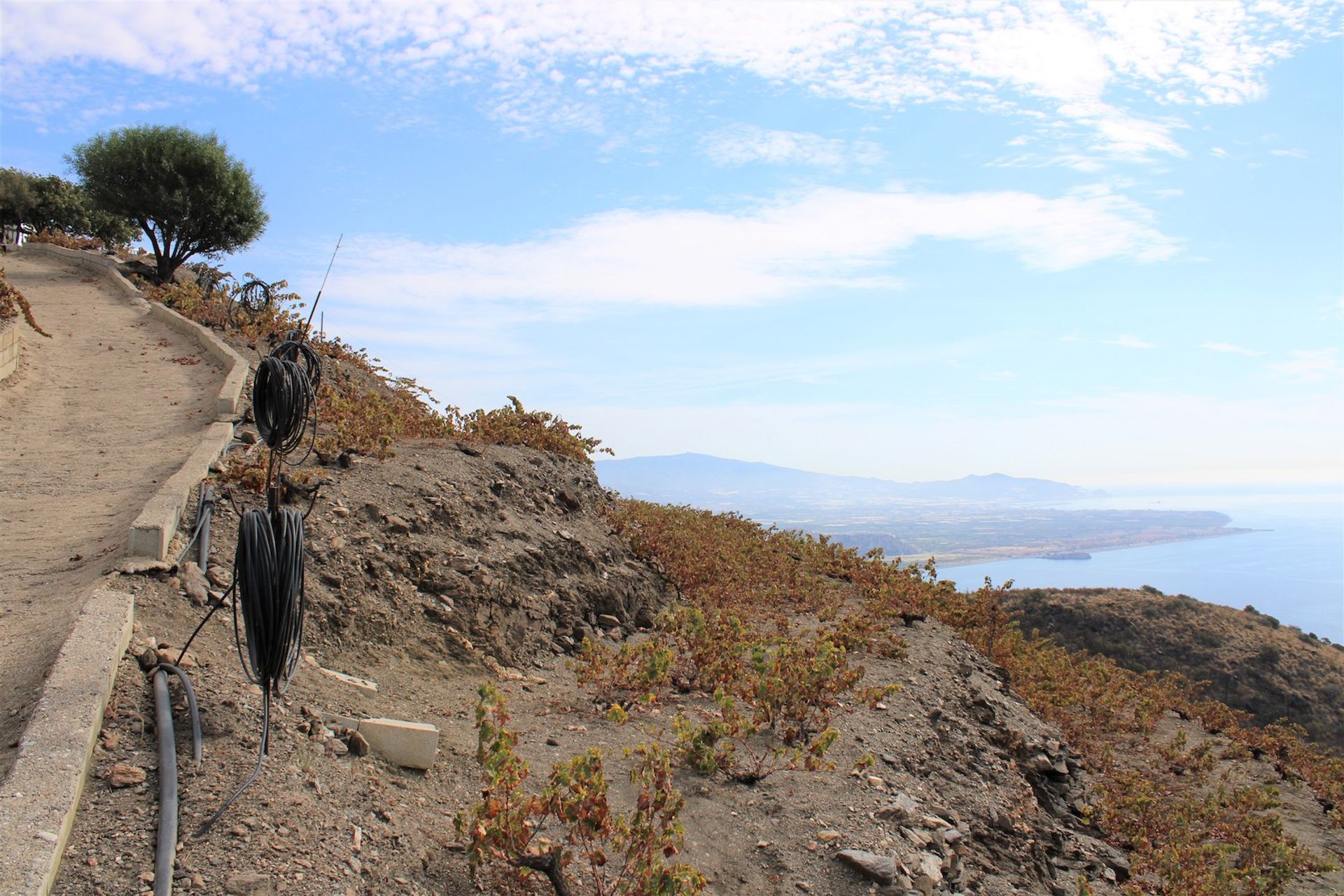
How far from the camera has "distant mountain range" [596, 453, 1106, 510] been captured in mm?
117312

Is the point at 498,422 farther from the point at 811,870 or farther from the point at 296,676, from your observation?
the point at 811,870

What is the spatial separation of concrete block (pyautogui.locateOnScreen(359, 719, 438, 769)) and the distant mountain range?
3604 inches

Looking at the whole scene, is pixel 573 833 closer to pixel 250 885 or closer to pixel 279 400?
pixel 250 885

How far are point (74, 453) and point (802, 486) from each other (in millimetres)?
145459

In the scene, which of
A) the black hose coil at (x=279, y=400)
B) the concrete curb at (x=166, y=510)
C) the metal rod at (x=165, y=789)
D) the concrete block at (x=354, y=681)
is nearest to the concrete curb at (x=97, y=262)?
the concrete curb at (x=166, y=510)

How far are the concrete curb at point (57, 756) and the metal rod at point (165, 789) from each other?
223 millimetres

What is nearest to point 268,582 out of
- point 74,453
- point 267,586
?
point 267,586

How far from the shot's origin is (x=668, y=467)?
136875mm

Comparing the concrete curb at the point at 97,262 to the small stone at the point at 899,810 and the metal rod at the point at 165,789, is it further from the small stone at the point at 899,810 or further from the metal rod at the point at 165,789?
the small stone at the point at 899,810

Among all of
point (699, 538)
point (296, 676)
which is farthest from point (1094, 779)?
point (296, 676)

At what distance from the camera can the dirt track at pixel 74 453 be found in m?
4.87

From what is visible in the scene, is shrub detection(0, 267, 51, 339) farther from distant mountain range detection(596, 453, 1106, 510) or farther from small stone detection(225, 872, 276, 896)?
distant mountain range detection(596, 453, 1106, 510)

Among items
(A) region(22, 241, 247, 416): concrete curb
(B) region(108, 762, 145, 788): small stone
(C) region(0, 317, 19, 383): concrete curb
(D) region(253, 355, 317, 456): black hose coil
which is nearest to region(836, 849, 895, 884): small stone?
(B) region(108, 762, 145, 788): small stone

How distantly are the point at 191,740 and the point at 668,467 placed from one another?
13307 cm
